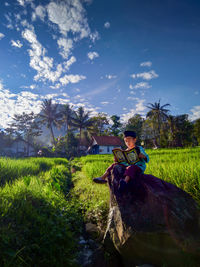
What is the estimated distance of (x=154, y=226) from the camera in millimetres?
1856

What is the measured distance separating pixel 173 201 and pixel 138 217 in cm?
55

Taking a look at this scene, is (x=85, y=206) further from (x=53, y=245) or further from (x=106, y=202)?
(x=53, y=245)

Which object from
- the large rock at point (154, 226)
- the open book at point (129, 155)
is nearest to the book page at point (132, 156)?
the open book at point (129, 155)

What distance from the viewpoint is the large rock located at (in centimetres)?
171

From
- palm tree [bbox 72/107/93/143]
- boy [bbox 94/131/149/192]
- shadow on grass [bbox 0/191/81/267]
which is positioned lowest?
shadow on grass [bbox 0/191/81/267]

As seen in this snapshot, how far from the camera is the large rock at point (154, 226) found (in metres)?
1.71

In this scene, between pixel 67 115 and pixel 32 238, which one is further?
pixel 67 115

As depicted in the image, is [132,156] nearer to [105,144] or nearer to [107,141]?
[105,144]

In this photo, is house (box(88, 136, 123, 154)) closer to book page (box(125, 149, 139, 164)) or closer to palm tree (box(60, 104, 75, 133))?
palm tree (box(60, 104, 75, 133))

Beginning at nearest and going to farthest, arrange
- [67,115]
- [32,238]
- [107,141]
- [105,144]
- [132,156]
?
[32,238]
[132,156]
[105,144]
[107,141]
[67,115]

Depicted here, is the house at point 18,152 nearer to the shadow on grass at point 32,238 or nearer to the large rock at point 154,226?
the shadow on grass at point 32,238

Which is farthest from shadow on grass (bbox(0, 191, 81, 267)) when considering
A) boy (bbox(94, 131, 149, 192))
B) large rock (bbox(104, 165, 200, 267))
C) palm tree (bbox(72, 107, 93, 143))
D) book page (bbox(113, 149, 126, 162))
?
palm tree (bbox(72, 107, 93, 143))

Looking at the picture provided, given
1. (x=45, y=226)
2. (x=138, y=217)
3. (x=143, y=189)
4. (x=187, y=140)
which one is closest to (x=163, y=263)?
(x=138, y=217)

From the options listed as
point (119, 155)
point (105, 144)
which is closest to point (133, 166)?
point (119, 155)
